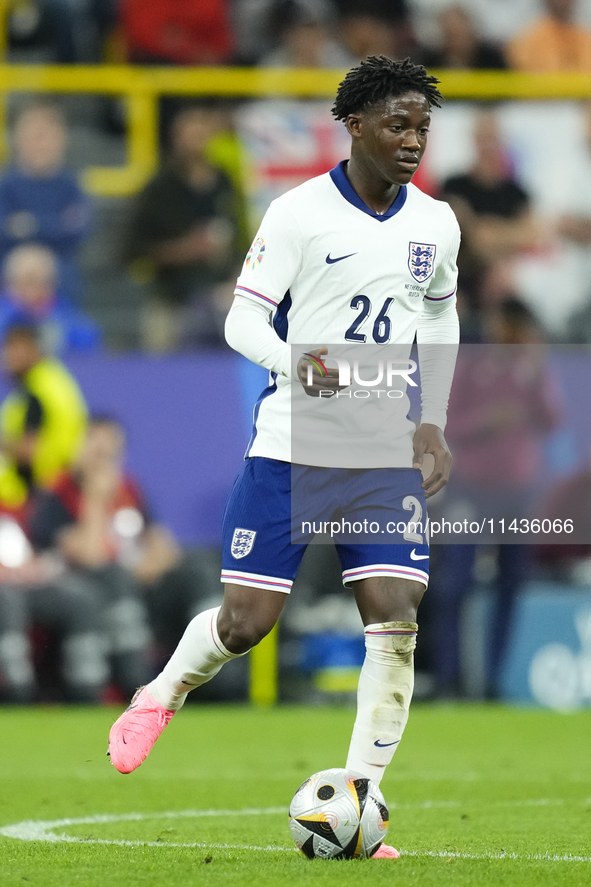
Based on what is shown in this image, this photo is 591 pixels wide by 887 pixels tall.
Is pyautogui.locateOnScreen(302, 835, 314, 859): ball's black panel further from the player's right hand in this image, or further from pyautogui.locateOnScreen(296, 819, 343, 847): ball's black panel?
the player's right hand

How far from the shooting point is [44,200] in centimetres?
1142

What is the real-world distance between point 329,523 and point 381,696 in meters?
0.56

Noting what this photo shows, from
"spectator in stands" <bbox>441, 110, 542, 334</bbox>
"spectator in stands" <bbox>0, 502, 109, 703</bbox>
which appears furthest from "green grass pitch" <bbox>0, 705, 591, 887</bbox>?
"spectator in stands" <bbox>441, 110, 542, 334</bbox>

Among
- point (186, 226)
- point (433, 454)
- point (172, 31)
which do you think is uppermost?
point (172, 31)

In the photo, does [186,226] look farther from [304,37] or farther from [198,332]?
[304,37]

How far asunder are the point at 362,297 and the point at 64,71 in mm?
9058

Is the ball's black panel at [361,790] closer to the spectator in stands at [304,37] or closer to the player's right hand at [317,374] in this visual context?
the player's right hand at [317,374]

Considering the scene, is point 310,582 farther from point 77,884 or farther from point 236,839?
point 77,884

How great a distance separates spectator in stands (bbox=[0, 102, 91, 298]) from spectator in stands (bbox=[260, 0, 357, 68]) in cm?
254

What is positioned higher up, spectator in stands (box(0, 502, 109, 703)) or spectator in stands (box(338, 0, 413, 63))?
spectator in stands (box(338, 0, 413, 63))

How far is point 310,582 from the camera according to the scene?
10.0 m

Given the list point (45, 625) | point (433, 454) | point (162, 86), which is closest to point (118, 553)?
point (45, 625)

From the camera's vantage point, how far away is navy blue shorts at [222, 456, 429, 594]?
4394mm

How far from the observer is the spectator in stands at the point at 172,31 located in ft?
42.1
